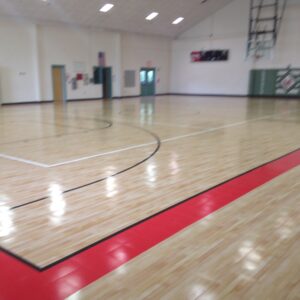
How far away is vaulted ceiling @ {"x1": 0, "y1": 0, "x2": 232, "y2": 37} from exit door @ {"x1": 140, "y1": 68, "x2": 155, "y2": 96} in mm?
2694

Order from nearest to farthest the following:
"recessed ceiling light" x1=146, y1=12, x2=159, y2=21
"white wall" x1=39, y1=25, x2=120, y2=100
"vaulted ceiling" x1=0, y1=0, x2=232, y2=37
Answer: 1. "vaulted ceiling" x1=0, y1=0, x2=232, y2=37
2. "white wall" x1=39, y1=25, x2=120, y2=100
3. "recessed ceiling light" x1=146, y1=12, x2=159, y2=21

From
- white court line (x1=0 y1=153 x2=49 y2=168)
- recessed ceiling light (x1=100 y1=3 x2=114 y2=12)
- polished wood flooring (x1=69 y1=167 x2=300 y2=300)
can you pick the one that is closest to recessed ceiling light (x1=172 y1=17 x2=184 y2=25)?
recessed ceiling light (x1=100 y1=3 x2=114 y2=12)

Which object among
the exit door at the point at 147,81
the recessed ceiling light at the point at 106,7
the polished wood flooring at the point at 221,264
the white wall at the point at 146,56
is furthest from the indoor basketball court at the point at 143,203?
the exit door at the point at 147,81

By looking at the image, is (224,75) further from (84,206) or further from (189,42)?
(84,206)

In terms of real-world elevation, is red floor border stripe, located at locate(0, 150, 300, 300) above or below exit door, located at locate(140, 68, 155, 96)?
below

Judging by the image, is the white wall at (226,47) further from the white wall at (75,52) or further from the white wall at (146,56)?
the white wall at (75,52)

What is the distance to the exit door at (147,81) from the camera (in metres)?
24.8

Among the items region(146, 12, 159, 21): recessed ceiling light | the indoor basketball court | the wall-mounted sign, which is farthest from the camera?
the wall-mounted sign

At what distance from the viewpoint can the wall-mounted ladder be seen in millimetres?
21219

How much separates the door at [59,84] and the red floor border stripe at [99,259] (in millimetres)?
16686

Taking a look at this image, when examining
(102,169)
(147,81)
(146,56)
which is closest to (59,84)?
(146,56)

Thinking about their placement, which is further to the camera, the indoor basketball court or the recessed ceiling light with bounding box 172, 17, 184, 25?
the recessed ceiling light with bounding box 172, 17, 184, 25

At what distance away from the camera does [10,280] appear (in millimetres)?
2539

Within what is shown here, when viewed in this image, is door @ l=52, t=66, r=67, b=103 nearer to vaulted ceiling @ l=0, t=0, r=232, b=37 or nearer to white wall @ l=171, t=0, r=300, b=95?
vaulted ceiling @ l=0, t=0, r=232, b=37
